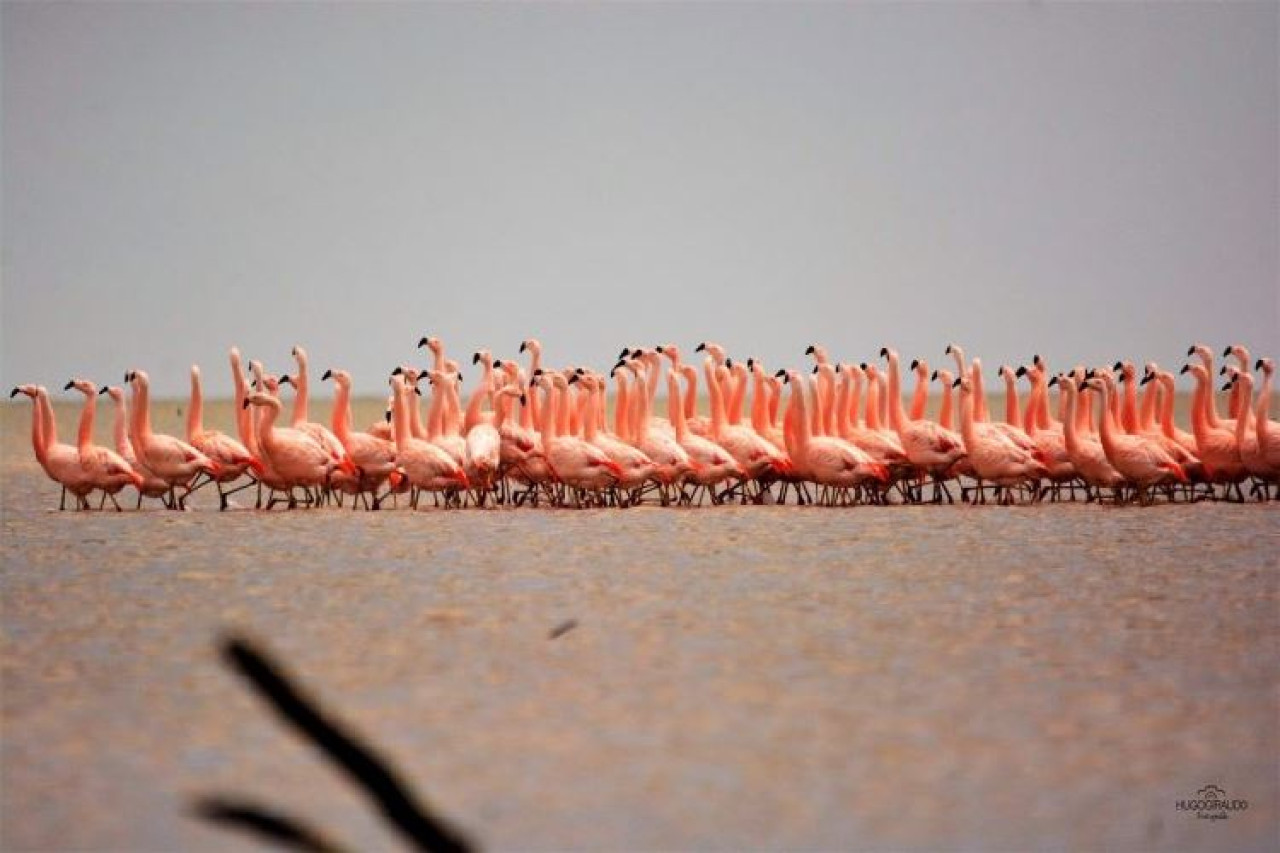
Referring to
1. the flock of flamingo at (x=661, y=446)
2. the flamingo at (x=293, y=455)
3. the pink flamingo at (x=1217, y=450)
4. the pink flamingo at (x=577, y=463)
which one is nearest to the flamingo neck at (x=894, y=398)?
the flock of flamingo at (x=661, y=446)

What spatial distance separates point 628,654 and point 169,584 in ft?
11.4

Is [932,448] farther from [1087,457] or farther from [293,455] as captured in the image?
[293,455]

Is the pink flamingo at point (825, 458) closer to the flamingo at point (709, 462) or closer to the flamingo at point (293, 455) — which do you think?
the flamingo at point (709, 462)

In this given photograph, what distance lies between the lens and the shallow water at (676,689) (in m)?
4.72

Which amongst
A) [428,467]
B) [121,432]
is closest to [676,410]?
[428,467]

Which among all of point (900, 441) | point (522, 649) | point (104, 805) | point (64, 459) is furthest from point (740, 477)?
point (104, 805)

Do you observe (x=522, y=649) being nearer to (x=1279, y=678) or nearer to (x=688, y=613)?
(x=688, y=613)

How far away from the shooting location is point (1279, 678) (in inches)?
259

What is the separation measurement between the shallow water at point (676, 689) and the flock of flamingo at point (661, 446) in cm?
371

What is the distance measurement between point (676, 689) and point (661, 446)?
9.75 metres

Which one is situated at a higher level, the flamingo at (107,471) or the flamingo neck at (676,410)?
the flamingo neck at (676,410)

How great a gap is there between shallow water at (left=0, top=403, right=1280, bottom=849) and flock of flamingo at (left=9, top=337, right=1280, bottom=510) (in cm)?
371

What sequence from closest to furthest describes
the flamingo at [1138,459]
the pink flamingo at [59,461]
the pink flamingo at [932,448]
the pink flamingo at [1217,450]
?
the flamingo at [1138,459], the pink flamingo at [59,461], the pink flamingo at [1217,450], the pink flamingo at [932,448]

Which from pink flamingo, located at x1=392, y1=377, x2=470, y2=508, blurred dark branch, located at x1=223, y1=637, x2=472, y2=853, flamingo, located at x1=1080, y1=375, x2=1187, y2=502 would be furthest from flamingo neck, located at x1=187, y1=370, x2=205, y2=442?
blurred dark branch, located at x1=223, y1=637, x2=472, y2=853
